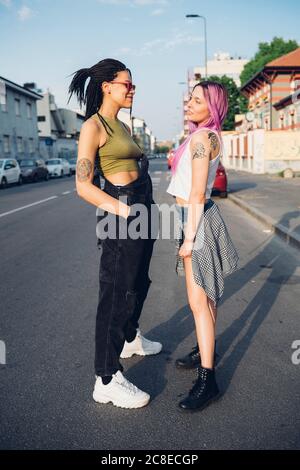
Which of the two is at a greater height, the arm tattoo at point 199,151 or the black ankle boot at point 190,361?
the arm tattoo at point 199,151

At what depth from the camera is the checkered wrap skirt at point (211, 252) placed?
271 centimetres

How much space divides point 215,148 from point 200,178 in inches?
9.1

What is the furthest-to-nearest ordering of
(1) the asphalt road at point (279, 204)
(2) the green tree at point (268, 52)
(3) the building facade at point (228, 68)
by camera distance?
(3) the building facade at point (228, 68) → (2) the green tree at point (268, 52) → (1) the asphalt road at point (279, 204)

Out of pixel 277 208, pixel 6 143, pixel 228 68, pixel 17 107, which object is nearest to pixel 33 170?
pixel 6 143

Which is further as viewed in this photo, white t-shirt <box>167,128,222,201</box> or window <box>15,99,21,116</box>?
window <box>15,99,21,116</box>

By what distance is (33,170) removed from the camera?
30.3m

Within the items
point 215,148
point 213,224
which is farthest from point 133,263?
point 215,148

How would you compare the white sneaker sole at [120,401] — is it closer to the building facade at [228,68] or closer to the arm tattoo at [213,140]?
the arm tattoo at [213,140]

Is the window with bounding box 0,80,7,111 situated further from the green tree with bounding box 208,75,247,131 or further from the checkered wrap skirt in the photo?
the checkered wrap skirt

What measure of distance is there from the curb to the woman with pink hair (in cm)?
475

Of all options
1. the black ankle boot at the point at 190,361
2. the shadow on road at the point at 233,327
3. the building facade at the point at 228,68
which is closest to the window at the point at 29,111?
the shadow on road at the point at 233,327

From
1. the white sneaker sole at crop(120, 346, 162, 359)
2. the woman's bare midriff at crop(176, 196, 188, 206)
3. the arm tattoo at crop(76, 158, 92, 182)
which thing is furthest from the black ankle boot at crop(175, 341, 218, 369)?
the arm tattoo at crop(76, 158, 92, 182)

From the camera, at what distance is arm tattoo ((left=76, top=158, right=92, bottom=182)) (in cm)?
244

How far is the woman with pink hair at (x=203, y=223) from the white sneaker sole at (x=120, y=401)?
0.23 metres
